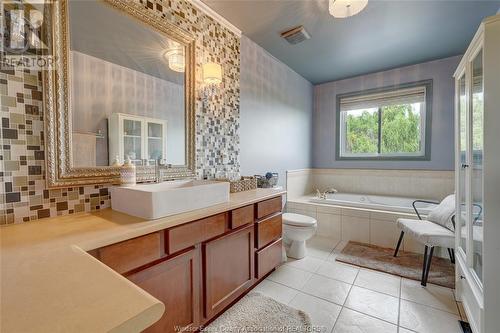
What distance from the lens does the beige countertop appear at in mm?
448

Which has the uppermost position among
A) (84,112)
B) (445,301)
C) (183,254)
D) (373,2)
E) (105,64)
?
(373,2)

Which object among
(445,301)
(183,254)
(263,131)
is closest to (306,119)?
(263,131)

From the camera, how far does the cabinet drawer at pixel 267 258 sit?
1912mm

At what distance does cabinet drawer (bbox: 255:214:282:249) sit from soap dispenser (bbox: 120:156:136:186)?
1.00 m

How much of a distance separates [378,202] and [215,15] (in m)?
3.36

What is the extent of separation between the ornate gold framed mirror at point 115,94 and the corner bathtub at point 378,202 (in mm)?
2232

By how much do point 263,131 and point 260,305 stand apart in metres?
1.94

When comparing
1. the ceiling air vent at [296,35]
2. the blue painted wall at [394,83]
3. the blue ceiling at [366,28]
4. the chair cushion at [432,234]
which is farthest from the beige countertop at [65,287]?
the blue painted wall at [394,83]

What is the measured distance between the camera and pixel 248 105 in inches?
105

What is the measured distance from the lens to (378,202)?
11.5 feet

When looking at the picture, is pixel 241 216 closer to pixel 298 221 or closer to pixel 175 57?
pixel 298 221

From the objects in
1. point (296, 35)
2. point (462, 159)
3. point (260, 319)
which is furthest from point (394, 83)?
point (260, 319)

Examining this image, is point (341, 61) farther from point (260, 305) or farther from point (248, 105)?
point (260, 305)

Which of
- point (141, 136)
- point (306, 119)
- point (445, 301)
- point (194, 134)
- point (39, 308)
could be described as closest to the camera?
point (39, 308)
